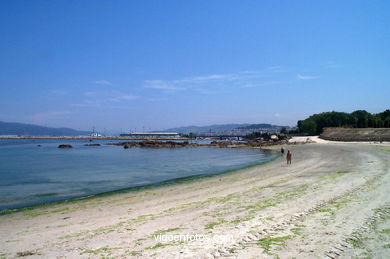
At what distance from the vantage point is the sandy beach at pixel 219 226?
249 inches

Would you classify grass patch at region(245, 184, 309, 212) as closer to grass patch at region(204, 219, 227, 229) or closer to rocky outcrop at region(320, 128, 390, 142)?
grass patch at region(204, 219, 227, 229)

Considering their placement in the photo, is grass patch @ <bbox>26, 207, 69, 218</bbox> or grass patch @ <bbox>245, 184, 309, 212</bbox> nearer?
grass patch @ <bbox>245, 184, 309, 212</bbox>

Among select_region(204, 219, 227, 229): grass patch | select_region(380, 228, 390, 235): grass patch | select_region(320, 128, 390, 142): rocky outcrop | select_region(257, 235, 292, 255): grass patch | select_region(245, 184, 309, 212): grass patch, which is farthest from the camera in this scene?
select_region(320, 128, 390, 142): rocky outcrop

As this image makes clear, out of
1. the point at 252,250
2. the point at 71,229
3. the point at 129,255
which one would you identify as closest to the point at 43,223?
the point at 71,229

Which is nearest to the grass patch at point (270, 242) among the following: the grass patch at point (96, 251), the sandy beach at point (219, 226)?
the sandy beach at point (219, 226)

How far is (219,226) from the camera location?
809 cm

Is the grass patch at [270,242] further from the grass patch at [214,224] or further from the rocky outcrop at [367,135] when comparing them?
the rocky outcrop at [367,135]

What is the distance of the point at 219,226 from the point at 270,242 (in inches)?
73.5

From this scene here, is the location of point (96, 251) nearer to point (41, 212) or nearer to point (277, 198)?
point (41, 212)

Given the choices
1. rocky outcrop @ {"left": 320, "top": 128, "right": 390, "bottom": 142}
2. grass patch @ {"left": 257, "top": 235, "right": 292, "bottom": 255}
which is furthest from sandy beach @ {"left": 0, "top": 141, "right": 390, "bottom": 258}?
rocky outcrop @ {"left": 320, "top": 128, "right": 390, "bottom": 142}

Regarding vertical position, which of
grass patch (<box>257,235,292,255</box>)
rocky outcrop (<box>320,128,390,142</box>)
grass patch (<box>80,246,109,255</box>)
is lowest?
grass patch (<box>80,246,109,255</box>)

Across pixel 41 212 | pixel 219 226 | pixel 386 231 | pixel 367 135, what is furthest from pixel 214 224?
pixel 367 135

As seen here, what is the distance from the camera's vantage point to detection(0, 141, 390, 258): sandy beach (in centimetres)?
632

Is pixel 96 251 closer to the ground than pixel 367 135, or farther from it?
closer to the ground
